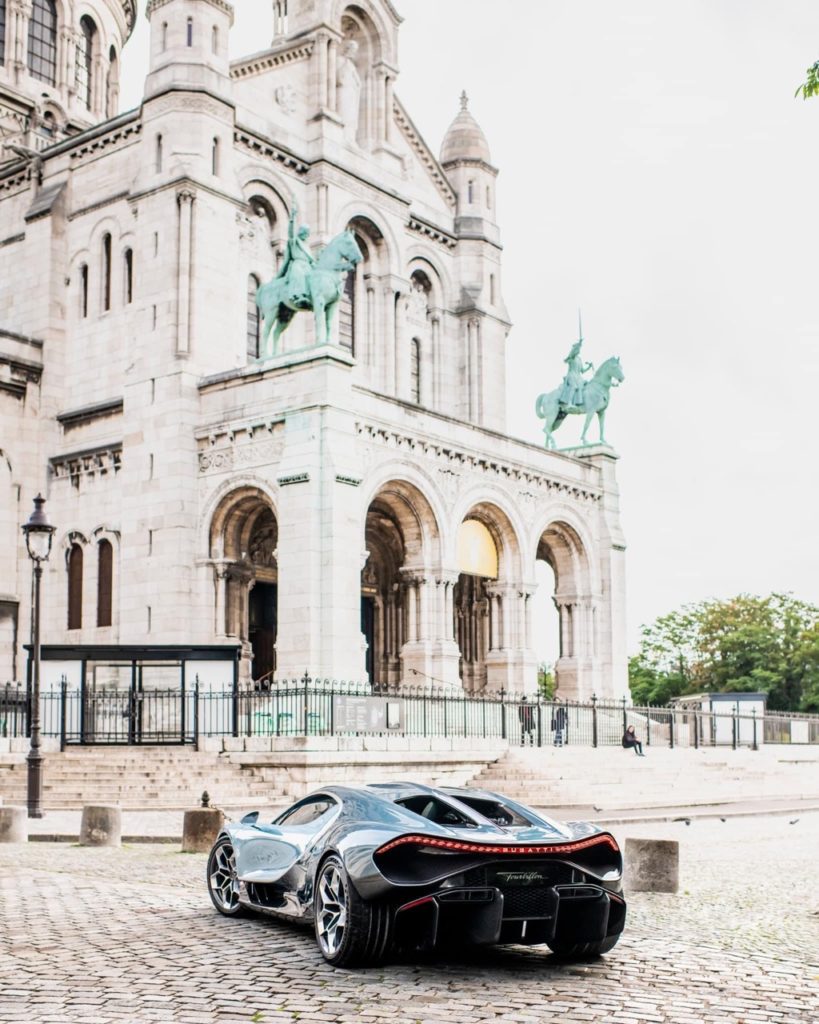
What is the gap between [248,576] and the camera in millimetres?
34406

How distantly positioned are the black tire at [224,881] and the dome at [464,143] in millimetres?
37904

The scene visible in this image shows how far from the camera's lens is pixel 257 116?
37938 mm

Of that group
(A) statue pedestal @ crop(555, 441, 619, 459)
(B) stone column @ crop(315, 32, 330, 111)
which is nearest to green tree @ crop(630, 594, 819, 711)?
(A) statue pedestal @ crop(555, 441, 619, 459)

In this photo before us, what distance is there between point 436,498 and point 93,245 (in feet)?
40.4

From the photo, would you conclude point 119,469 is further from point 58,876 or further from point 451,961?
point 451,961

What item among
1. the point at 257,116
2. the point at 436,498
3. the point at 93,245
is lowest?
the point at 436,498

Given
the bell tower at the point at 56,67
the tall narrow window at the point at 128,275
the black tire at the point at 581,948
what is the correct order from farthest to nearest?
the bell tower at the point at 56,67
the tall narrow window at the point at 128,275
the black tire at the point at 581,948

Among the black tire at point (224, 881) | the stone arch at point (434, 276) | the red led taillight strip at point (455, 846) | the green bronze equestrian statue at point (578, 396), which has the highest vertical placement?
the stone arch at point (434, 276)

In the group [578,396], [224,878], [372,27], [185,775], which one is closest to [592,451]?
[578,396]

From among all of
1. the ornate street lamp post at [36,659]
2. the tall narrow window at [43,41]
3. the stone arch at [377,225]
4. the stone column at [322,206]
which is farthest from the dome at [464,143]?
the ornate street lamp post at [36,659]

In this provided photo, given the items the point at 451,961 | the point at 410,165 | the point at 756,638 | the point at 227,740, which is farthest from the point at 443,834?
the point at 756,638

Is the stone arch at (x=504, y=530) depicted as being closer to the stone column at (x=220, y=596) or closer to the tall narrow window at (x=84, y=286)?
the stone column at (x=220, y=596)

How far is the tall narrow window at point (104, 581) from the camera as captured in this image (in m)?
35.2

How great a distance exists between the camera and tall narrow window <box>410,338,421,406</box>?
4311 cm
